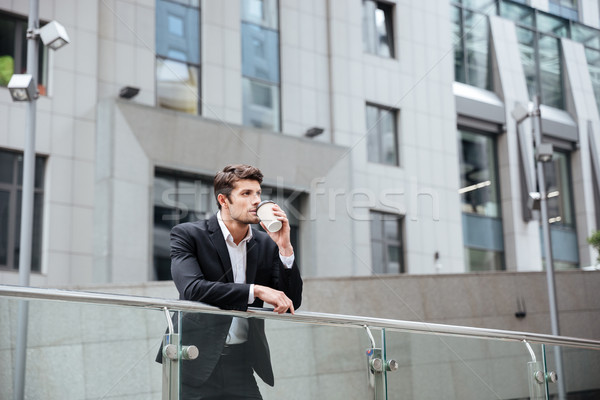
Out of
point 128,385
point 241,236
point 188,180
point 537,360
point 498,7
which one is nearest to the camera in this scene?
point 128,385

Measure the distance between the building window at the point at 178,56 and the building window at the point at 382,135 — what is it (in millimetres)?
6538

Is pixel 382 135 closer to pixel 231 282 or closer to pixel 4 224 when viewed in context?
pixel 4 224

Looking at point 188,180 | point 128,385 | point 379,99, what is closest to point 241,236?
point 128,385

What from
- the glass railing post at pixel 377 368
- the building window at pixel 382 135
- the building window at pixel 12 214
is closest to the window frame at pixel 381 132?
the building window at pixel 382 135

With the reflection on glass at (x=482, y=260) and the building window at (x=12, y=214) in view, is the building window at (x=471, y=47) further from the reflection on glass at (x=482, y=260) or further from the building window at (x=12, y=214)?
the building window at (x=12, y=214)

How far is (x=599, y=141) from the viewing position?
33.2m

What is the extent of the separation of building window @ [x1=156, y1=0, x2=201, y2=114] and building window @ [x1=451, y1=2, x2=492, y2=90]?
38.5 ft

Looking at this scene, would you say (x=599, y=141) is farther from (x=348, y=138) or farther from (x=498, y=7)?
(x=348, y=138)

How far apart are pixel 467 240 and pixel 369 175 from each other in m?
5.74

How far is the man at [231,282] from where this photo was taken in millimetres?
4469

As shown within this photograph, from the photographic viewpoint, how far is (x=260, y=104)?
2238 centimetres

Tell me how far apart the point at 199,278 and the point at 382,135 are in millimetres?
21450


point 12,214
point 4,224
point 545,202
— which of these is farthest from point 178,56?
point 545,202

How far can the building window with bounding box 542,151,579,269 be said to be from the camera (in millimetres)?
31375
